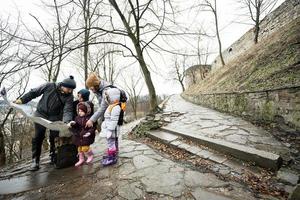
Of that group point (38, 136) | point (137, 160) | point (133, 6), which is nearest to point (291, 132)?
point (137, 160)

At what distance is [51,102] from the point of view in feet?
11.4

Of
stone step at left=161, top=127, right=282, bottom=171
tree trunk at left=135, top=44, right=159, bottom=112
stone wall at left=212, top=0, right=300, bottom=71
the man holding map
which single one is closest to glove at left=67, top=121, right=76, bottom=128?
the man holding map

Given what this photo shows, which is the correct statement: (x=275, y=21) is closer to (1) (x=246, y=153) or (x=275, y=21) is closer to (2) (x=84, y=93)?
(1) (x=246, y=153)

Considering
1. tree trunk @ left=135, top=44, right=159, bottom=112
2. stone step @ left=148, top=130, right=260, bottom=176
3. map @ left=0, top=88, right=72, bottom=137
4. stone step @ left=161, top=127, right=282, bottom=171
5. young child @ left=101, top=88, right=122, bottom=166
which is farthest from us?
tree trunk @ left=135, top=44, right=159, bottom=112

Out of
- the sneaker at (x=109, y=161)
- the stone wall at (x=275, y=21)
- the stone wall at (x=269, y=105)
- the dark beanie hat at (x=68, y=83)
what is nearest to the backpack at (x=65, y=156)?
the sneaker at (x=109, y=161)

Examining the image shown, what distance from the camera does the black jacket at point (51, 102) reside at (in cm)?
346

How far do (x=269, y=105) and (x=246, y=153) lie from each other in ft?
8.02

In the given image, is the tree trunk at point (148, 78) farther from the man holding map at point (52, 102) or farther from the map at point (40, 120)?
the map at point (40, 120)

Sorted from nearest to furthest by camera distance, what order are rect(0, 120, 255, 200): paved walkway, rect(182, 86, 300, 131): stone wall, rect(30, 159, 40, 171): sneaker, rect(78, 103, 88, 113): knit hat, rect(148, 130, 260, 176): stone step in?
rect(0, 120, 255, 200): paved walkway
rect(148, 130, 260, 176): stone step
rect(78, 103, 88, 113): knit hat
rect(30, 159, 40, 171): sneaker
rect(182, 86, 300, 131): stone wall

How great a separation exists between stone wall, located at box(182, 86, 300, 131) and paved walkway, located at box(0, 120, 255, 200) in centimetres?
262

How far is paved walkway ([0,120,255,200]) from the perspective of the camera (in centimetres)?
236

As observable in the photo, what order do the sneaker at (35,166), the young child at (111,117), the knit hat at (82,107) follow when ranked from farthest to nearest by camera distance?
1. the sneaker at (35,166)
2. the knit hat at (82,107)
3. the young child at (111,117)

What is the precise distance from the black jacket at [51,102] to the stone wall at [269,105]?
15.4 feet

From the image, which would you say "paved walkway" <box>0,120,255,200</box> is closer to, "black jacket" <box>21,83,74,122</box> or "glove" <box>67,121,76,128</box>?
"glove" <box>67,121,76,128</box>
